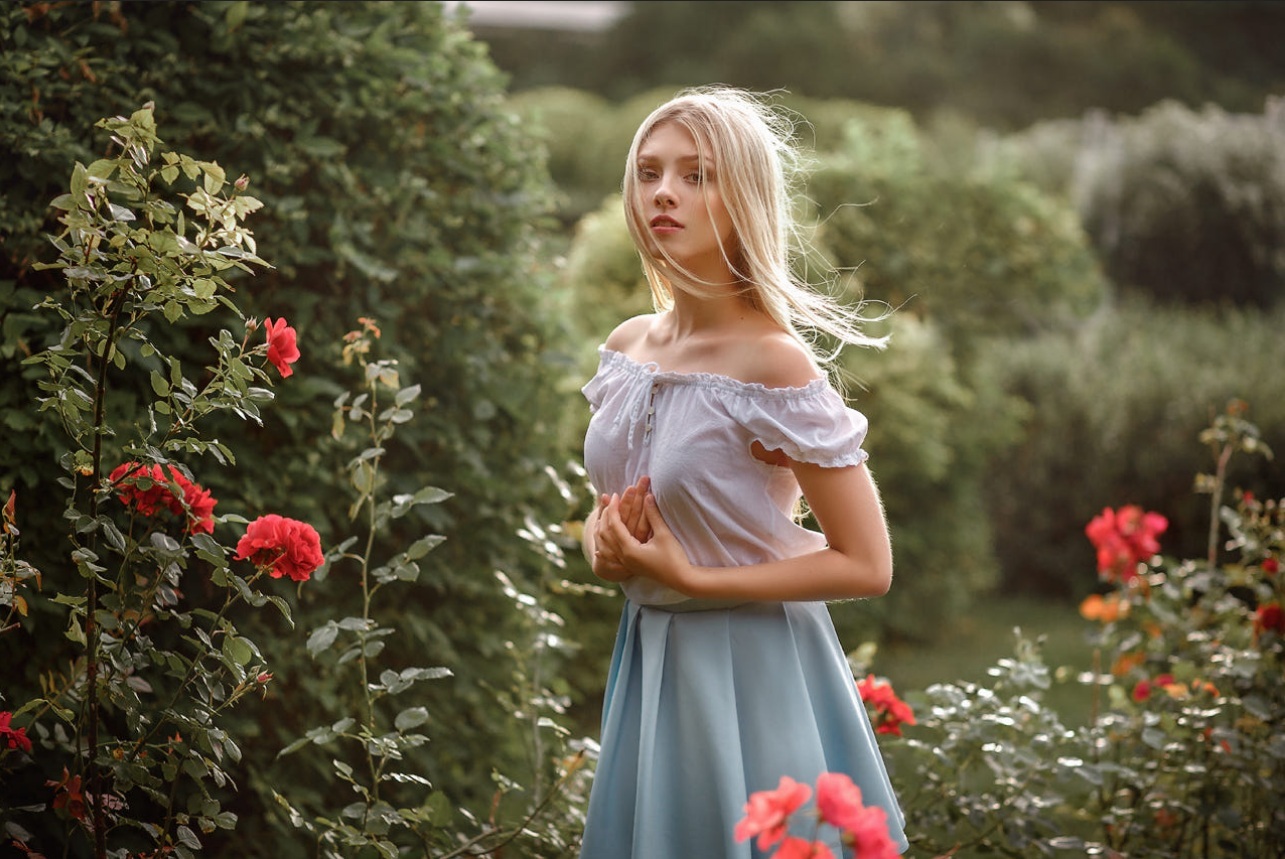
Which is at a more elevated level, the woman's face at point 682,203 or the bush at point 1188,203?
the woman's face at point 682,203

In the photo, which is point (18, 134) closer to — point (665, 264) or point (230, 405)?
point (230, 405)

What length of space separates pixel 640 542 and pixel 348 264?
1312 millimetres

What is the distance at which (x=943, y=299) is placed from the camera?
7445mm

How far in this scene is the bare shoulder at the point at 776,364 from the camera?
1925 millimetres

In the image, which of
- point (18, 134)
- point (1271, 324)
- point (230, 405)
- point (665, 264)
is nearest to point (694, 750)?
point (665, 264)

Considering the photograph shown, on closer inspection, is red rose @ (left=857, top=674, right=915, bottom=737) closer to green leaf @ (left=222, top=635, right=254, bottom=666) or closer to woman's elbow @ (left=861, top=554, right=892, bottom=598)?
woman's elbow @ (left=861, top=554, right=892, bottom=598)

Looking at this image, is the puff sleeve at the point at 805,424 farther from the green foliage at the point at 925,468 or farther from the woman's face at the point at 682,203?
the green foliage at the point at 925,468

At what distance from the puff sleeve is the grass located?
11.8ft

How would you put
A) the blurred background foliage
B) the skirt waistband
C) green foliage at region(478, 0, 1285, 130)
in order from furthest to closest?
green foliage at region(478, 0, 1285, 130) < the blurred background foliage < the skirt waistband

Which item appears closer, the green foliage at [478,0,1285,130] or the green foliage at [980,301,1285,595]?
the green foliage at [980,301,1285,595]

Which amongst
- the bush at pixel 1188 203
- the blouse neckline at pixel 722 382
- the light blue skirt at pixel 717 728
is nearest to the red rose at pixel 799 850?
the light blue skirt at pixel 717 728

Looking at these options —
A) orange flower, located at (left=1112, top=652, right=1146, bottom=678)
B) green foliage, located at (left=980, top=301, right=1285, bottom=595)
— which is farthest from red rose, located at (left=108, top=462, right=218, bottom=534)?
green foliage, located at (left=980, top=301, right=1285, bottom=595)

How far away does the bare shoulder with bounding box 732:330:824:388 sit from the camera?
6.32 ft

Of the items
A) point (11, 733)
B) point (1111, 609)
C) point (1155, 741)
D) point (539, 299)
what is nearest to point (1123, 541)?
point (1111, 609)
